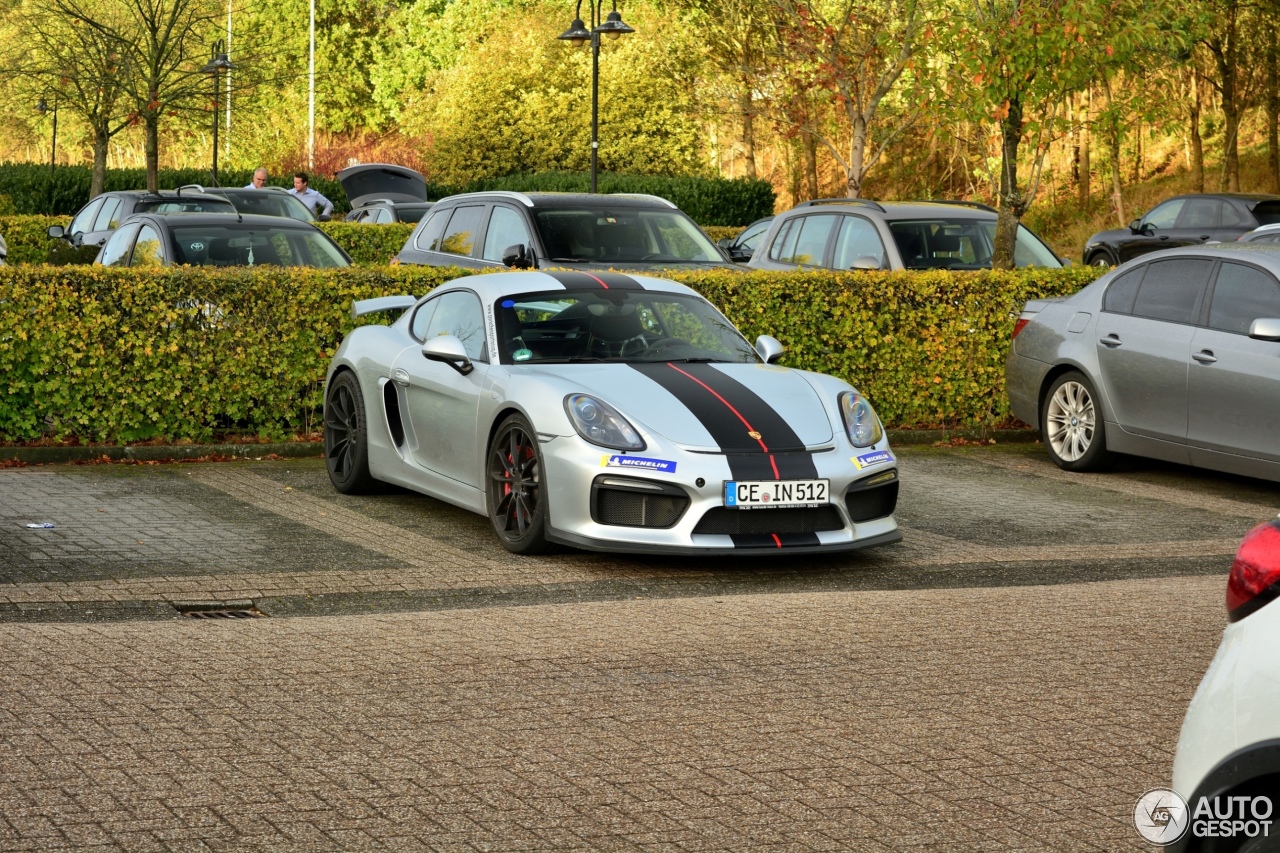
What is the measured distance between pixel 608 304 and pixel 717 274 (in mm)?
3905

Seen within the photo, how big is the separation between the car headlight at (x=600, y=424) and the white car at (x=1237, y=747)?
5.27 metres

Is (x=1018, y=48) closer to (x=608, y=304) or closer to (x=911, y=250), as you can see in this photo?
(x=911, y=250)

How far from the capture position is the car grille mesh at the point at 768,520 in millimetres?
8422

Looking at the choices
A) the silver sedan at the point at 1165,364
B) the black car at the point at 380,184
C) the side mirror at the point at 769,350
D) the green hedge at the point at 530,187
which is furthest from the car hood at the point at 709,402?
the green hedge at the point at 530,187

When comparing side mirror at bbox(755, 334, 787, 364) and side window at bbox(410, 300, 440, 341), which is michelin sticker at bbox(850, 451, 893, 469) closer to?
side mirror at bbox(755, 334, 787, 364)

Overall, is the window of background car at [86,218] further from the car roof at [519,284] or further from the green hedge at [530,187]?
the green hedge at [530,187]

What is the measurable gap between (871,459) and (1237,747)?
5721 mm

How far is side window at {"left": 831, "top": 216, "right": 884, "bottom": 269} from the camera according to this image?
15859mm

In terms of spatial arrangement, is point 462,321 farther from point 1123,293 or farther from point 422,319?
point 1123,293

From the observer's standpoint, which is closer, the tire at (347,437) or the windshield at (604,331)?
the windshield at (604,331)

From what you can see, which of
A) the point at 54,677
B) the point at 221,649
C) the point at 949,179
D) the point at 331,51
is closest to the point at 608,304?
the point at 221,649

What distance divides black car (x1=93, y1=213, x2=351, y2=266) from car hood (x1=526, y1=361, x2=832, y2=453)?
6.86 m

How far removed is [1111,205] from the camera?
4031 centimetres

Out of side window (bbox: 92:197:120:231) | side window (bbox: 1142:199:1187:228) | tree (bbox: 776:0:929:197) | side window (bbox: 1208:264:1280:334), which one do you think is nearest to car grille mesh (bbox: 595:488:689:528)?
side window (bbox: 1208:264:1280:334)
